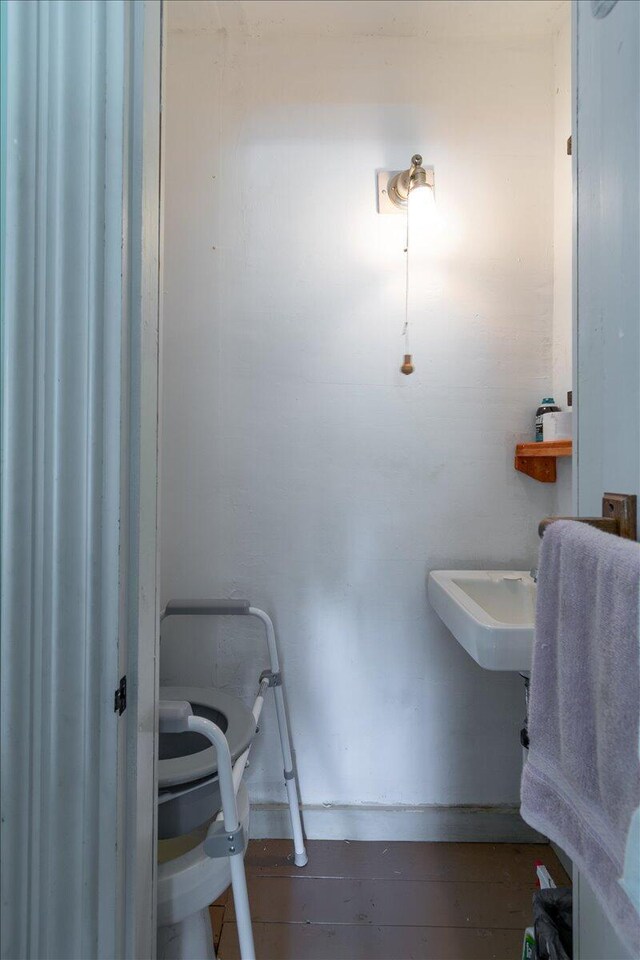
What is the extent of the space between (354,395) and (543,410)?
0.56 m

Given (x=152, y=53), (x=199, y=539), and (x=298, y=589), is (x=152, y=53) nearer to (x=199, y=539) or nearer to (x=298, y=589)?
(x=199, y=539)

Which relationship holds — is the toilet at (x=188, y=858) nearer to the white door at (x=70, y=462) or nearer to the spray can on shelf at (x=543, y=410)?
the white door at (x=70, y=462)

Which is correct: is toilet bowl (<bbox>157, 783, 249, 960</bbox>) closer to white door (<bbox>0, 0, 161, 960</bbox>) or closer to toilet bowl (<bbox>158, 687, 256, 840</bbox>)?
toilet bowl (<bbox>158, 687, 256, 840</bbox>)

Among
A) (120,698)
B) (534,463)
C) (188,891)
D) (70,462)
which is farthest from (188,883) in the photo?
(534,463)

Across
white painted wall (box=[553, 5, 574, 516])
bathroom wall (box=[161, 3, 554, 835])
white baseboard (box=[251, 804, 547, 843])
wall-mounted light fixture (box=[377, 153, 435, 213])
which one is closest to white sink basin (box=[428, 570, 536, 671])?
bathroom wall (box=[161, 3, 554, 835])

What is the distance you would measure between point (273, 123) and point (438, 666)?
1.73 metres

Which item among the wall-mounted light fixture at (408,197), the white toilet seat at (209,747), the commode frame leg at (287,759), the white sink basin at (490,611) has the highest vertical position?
the wall-mounted light fixture at (408,197)

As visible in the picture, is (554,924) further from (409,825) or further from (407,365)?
(407,365)

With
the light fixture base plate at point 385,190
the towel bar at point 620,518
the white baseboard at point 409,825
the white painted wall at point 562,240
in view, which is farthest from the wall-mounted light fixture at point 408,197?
the white baseboard at point 409,825

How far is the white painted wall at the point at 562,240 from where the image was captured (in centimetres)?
130

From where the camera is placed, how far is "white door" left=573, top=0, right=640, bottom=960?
22.0 inches

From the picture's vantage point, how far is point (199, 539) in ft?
4.64

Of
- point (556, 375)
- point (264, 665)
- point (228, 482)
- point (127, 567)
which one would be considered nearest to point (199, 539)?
point (228, 482)

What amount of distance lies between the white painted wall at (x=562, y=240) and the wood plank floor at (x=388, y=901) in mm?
1035
